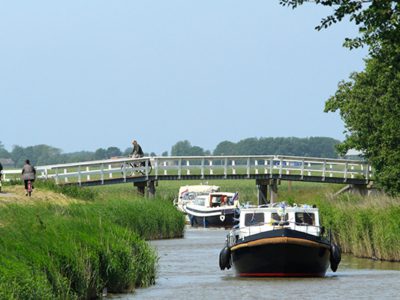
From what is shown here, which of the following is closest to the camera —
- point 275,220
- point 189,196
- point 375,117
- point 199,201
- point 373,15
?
point 373,15

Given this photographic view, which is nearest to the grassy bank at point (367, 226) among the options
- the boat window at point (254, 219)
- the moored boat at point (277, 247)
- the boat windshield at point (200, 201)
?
the moored boat at point (277, 247)

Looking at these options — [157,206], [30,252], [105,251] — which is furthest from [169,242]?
[30,252]

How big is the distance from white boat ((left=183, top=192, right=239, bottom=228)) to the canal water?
32.3 metres

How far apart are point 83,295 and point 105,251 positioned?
77.1 inches

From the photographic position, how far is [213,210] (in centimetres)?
7669

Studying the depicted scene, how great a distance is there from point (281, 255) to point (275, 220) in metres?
2.49

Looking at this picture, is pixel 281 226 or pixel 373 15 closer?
pixel 373 15

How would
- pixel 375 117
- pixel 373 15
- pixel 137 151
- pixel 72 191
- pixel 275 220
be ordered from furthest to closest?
1. pixel 137 151
2. pixel 375 117
3. pixel 72 191
4. pixel 275 220
5. pixel 373 15

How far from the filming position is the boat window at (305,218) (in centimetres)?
3719

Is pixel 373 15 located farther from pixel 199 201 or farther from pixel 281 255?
pixel 199 201

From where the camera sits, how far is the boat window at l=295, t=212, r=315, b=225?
122 ft

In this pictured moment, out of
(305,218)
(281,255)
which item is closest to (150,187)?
(305,218)

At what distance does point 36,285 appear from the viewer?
2061cm

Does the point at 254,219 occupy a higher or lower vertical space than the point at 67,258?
higher
